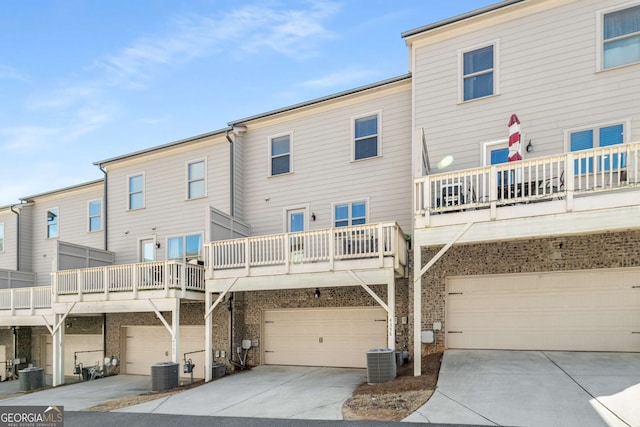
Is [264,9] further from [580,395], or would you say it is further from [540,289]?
[580,395]

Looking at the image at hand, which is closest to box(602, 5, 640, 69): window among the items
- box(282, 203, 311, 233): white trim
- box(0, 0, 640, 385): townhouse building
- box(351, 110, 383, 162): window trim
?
box(0, 0, 640, 385): townhouse building

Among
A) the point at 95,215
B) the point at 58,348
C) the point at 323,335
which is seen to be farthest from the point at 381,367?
the point at 95,215

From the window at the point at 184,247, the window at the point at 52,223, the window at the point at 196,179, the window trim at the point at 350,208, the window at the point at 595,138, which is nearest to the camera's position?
the window at the point at 595,138

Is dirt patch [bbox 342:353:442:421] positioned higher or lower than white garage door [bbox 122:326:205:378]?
higher

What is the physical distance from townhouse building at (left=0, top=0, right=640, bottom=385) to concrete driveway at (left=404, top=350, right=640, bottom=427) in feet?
3.41

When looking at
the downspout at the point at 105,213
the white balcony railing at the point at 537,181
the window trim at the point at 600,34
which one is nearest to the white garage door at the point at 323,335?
the white balcony railing at the point at 537,181

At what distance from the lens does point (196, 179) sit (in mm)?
16234

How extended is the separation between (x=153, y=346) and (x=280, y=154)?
9.21 meters

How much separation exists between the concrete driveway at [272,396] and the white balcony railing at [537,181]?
15.4ft

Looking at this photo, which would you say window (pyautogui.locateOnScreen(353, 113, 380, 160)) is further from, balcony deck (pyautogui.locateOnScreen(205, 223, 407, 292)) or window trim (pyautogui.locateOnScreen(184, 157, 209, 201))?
window trim (pyautogui.locateOnScreen(184, 157, 209, 201))

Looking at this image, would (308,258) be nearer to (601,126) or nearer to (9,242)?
(601,126)

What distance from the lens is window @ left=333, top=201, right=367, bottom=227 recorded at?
13344 mm

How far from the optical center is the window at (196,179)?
16094 mm

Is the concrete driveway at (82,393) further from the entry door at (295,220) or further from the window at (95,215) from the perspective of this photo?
the window at (95,215)
